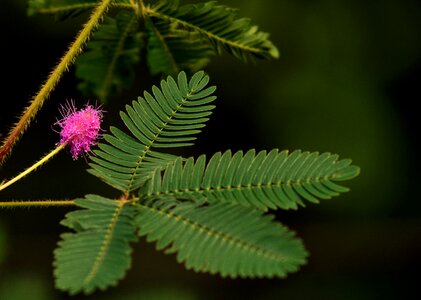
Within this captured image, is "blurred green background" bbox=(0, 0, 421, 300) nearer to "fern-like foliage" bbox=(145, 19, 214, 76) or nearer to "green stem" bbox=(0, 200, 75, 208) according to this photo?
"fern-like foliage" bbox=(145, 19, 214, 76)

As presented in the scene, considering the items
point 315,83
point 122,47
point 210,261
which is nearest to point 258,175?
point 210,261

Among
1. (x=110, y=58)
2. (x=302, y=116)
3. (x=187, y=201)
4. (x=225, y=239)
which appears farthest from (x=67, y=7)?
(x=302, y=116)

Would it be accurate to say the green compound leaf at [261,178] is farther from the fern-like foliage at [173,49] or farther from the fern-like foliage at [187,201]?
the fern-like foliage at [173,49]

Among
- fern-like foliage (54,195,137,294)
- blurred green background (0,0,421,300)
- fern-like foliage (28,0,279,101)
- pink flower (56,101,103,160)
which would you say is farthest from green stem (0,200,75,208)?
blurred green background (0,0,421,300)

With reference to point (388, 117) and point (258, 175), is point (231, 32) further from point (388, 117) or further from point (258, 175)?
point (388, 117)

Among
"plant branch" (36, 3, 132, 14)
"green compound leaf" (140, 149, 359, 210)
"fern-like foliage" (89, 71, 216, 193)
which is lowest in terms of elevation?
"green compound leaf" (140, 149, 359, 210)

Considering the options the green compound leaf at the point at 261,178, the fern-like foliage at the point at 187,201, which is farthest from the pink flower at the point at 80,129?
the green compound leaf at the point at 261,178
